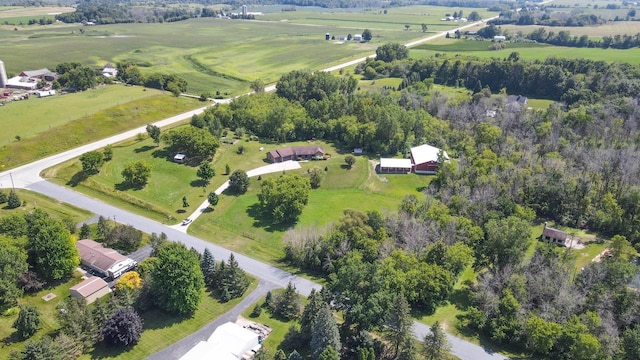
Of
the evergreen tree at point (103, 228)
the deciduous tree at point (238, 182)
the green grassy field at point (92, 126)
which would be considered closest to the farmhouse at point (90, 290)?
the evergreen tree at point (103, 228)

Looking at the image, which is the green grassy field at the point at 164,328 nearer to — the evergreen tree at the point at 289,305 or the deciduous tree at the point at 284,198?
the evergreen tree at the point at 289,305

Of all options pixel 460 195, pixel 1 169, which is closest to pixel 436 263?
pixel 460 195

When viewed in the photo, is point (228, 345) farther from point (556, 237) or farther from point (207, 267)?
point (556, 237)

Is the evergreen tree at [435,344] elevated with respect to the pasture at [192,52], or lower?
lower

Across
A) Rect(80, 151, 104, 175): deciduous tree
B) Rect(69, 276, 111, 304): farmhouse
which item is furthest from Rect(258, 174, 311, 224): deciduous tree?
Rect(80, 151, 104, 175): deciduous tree

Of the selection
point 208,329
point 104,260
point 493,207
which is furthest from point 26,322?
point 493,207

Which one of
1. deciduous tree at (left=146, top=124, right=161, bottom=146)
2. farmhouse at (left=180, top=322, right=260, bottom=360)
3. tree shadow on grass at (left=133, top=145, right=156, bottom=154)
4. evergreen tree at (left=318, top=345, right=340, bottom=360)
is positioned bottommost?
farmhouse at (left=180, top=322, right=260, bottom=360)

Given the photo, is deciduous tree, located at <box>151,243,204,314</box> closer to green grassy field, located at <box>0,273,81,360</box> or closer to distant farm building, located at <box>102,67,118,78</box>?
green grassy field, located at <box>0,273,81,360</box>

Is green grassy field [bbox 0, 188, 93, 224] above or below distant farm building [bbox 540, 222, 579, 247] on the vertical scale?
above
